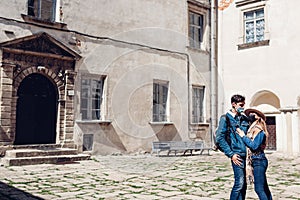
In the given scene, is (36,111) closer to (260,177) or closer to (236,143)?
(236,143)

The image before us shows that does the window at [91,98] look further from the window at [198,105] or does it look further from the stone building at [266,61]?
the stone building at [266,61]

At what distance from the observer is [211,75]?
16.2m

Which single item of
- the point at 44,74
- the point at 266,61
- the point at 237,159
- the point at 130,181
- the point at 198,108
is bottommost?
the point at 130,181

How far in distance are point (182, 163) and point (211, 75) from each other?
6.21 metres

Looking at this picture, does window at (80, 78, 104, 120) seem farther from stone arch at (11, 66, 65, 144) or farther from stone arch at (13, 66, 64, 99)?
stone arch at (13, 66, 64, 99)

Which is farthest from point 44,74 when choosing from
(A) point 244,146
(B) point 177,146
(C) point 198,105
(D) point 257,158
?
(D) point 257,158

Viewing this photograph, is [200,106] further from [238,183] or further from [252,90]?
[238,183]

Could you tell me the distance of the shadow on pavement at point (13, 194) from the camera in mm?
5723

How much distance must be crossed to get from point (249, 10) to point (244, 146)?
11.9 meters

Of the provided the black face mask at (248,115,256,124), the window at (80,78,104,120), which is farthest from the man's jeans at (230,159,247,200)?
the window at (80,78,104,120)

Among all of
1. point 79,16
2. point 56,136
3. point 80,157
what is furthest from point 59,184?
point 79,16

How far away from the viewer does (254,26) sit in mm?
14945

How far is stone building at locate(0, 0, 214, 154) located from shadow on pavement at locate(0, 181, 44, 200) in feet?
13.6

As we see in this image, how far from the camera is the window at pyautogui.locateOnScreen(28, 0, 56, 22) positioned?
1117 centimetres
